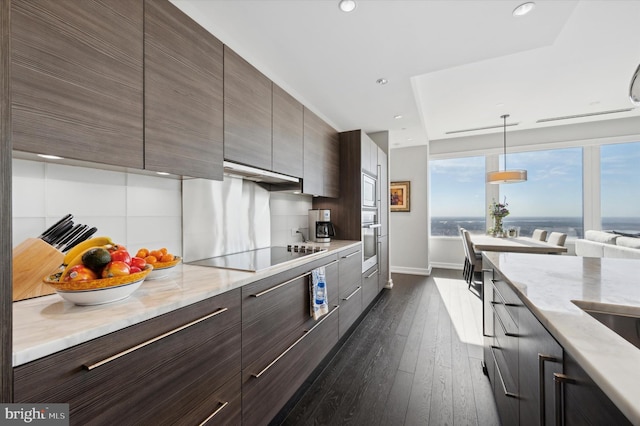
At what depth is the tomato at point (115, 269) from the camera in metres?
0.90

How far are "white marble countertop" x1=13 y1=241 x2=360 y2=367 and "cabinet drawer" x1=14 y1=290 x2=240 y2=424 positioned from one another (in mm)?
29

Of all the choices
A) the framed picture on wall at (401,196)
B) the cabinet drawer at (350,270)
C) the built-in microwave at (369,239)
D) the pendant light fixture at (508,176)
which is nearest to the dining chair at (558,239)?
the pendant light fixture at (508,176)

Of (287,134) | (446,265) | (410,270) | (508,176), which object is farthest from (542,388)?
(446,265)

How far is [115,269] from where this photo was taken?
92 centimetres

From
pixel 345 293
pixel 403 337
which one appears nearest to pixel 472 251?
pixel 403 337

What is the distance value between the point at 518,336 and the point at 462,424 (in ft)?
2.69

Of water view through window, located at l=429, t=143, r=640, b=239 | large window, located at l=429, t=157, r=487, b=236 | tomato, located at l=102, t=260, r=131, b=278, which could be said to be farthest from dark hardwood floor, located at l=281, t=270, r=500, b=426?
water view through window, located at l=429, t=143, r=640, b=239

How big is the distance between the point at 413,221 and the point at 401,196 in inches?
22.8

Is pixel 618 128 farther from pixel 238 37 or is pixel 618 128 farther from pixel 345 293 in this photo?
pixel 238 37

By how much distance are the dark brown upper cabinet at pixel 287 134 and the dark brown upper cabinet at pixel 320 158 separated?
0.13 m

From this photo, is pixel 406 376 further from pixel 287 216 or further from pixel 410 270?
pixel 410 270

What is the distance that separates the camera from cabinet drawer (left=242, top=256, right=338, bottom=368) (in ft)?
4.39

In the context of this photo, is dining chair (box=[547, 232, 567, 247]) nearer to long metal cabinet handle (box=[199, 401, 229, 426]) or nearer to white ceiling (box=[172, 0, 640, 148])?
white ceiling (box=[172, 0, 640, 148])

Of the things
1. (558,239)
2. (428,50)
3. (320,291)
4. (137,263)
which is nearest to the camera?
(137,263)
